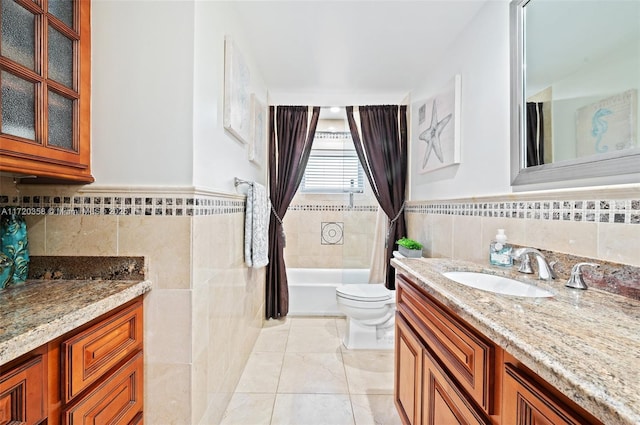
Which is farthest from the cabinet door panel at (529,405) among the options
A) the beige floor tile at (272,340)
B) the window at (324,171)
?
the window at (324,171)

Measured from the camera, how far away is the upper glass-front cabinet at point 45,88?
0.88m

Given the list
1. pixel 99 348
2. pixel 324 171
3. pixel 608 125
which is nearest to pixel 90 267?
pixel 99 348

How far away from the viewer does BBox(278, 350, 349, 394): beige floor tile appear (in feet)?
6.00

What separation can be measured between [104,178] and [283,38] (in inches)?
59.8

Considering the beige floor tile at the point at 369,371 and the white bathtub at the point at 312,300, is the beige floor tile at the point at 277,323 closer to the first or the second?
the white bathtub at the point at 312,300

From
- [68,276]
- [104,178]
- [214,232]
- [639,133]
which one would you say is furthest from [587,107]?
[68,276]

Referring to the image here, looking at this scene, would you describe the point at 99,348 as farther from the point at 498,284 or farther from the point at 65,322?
the point at 498,284

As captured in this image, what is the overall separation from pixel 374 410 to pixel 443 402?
89 centimetres

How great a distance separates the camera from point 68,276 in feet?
3.90

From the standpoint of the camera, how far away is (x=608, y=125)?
0.96 metres

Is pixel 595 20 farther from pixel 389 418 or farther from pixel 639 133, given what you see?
pixel 389 418

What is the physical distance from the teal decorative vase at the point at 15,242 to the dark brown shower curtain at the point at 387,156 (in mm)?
2536

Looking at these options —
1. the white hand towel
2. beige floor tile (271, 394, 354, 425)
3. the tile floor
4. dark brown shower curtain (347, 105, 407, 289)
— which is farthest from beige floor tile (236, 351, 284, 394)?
dark brown shower curtain (347, 105, 407, 289)

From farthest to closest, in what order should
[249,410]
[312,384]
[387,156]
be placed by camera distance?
[387,156], [312,384], [249,410]
